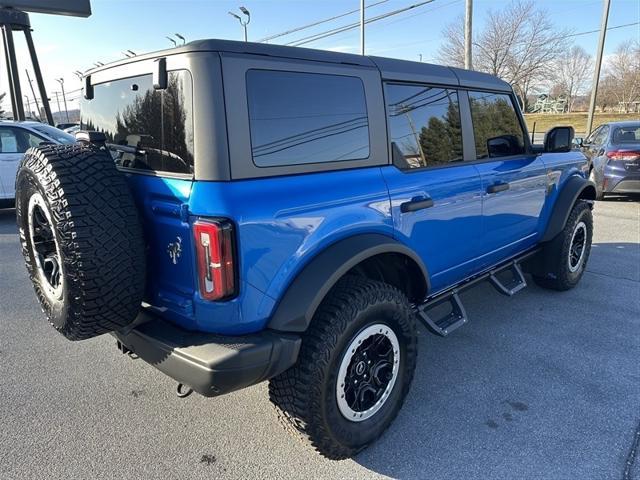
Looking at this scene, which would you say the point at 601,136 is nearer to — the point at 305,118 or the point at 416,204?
the point at 416,204

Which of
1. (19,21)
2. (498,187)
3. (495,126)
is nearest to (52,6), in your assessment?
(19,21)

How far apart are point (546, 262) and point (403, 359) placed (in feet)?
8.32

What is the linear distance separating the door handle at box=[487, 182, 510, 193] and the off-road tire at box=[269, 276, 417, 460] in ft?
4.38

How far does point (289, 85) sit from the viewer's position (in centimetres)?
211

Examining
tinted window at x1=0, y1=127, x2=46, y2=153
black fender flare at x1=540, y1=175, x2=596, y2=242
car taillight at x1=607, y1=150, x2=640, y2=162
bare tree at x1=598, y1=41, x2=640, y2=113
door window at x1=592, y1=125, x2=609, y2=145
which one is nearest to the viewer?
black fender flare at x1=540, y1=175, x2=596, y2=242

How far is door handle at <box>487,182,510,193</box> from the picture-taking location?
3279 mm

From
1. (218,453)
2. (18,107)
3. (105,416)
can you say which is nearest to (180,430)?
(218,453)

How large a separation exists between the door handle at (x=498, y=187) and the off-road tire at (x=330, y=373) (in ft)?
4.38

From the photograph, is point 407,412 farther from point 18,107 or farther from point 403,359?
point 18,107

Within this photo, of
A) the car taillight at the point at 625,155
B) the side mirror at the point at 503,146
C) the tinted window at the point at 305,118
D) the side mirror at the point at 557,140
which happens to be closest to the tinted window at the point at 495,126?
the side mirror at the point at 503,146

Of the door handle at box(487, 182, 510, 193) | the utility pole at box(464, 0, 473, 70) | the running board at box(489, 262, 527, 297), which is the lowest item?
the running board at box(489, 262, 527, 297)

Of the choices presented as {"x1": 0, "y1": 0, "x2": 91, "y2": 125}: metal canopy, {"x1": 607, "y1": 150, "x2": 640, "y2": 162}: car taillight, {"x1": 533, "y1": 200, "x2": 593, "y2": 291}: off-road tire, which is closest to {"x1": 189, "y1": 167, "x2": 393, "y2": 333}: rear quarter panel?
{"x1": 533, "y1": 200, "x2": 593, "y2": 291}: off-road tire

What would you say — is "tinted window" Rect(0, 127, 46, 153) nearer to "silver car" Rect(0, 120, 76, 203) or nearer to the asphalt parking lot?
"silver car" Rect(0, 120, 76, 203)

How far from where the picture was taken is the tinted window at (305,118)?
198 centimetres
